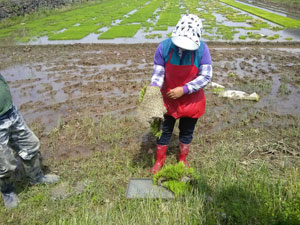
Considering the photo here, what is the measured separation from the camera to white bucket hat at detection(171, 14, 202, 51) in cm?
195

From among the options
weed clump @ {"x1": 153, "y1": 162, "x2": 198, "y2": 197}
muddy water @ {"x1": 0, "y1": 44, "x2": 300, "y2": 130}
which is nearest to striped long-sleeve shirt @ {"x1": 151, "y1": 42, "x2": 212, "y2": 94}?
weed clump @ {"x1": 153, "y1": 162, "x2": 198, "y2": 197}

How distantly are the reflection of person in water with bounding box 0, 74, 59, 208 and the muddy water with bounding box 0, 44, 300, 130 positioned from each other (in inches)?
72.9

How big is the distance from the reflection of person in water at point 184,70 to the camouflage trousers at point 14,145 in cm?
136

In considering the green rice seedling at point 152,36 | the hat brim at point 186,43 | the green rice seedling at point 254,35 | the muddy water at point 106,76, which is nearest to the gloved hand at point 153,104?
the hat brim at point 186,43

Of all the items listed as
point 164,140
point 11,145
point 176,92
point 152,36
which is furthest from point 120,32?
point 176,92

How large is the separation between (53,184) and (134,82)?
12.3 feet

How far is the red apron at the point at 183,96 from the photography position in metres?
2.19

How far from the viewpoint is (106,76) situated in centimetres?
646

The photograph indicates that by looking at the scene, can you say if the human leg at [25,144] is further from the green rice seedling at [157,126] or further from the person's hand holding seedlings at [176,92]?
the person's hand holding seedlings at [176,92]

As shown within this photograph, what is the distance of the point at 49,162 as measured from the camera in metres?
3.17

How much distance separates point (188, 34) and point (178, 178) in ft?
4.52

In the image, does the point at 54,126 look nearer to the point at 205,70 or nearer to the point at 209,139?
the point at 209,139

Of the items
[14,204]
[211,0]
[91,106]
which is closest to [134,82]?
[91,106]

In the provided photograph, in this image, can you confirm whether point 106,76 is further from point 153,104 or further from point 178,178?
point 178,178
